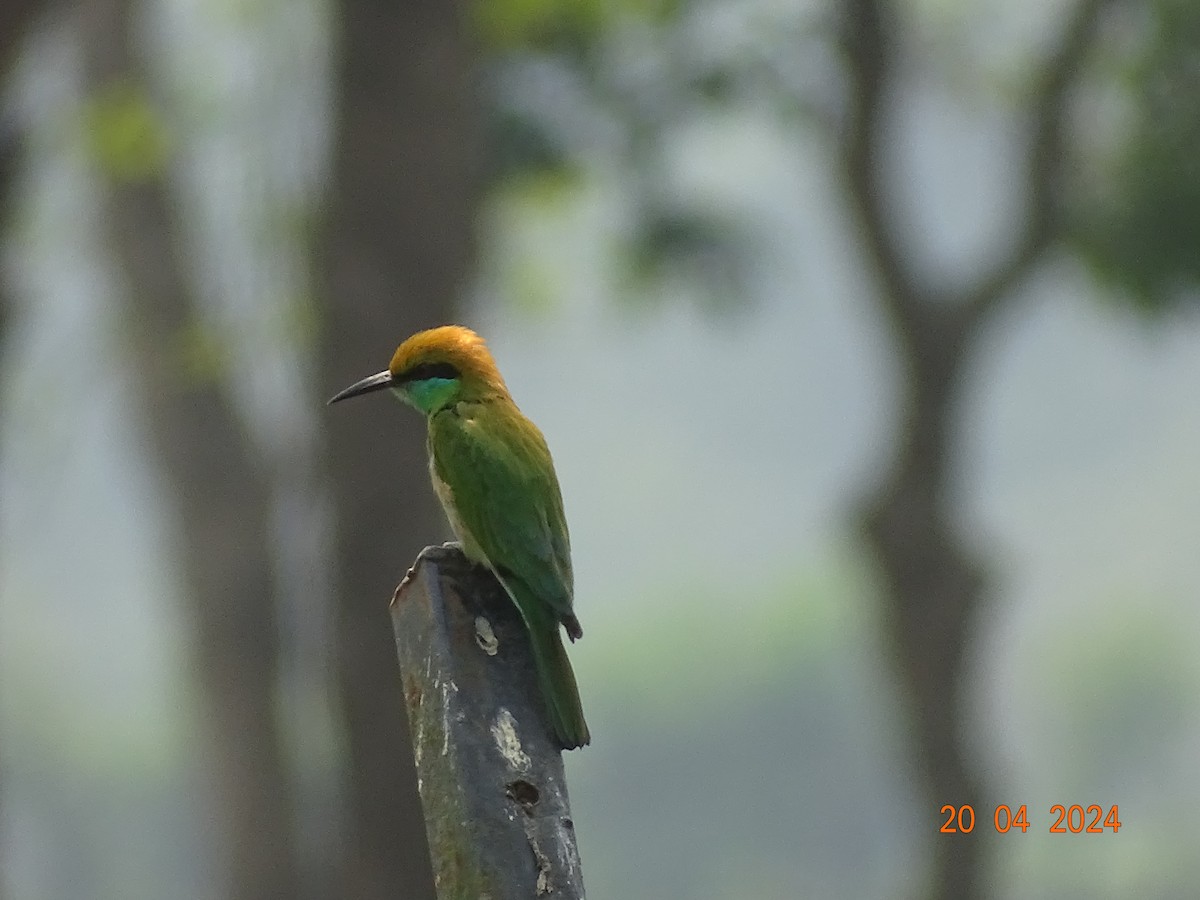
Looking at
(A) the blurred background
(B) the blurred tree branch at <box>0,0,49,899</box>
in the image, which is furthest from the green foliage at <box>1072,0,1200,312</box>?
(B) the blurred tree branch at <box>0,0,49,899</box>

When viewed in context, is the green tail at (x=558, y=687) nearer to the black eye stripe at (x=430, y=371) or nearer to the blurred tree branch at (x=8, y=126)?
the black eye stripe at (x=430, y=371)

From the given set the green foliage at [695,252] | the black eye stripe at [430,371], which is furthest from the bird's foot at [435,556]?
the green foliage at [695,252]

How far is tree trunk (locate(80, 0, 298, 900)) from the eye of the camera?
10383 millimetres

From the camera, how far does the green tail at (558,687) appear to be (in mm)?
2127

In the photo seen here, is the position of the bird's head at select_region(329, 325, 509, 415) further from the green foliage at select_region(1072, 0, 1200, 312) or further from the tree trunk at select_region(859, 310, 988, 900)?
the green foliage at select_region(1072, 0, 1200, 312)

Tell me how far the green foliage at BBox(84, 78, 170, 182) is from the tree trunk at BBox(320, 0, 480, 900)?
135 centimetres

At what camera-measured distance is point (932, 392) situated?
9.12 metres

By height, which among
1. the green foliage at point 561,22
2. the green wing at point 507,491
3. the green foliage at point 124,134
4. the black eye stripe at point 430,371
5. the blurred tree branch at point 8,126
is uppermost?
the green foliage at point 561,22

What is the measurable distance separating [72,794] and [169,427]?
51.8 feet

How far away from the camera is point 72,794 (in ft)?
82.3

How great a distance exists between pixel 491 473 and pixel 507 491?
0.24ft

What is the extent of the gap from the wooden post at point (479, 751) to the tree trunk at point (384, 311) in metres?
4.26

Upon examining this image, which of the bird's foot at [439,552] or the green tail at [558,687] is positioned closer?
the green tail at [558,687]

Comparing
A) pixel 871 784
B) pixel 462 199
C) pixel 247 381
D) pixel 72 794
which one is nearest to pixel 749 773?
pixel 871 784
